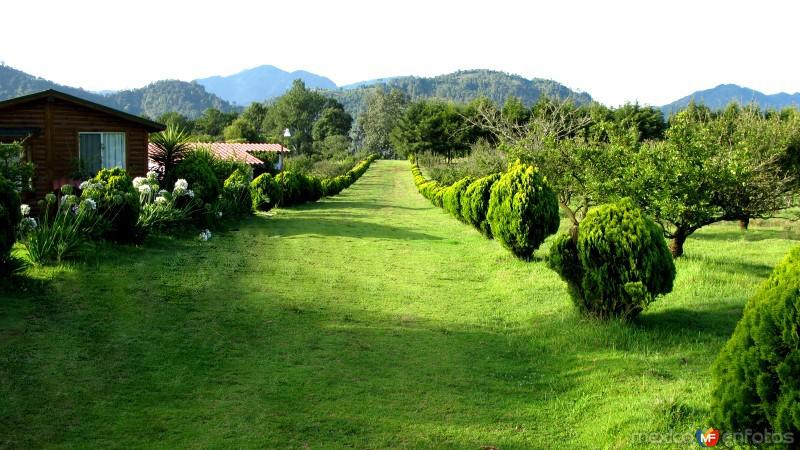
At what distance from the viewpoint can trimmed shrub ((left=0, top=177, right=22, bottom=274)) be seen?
6938 millimetres

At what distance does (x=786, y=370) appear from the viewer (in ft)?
11.1

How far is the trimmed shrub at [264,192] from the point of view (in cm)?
1953

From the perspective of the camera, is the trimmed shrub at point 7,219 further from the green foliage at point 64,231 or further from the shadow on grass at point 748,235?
the shadow on grass at point 748,235

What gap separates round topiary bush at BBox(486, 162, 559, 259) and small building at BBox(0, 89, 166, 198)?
31.8 feet

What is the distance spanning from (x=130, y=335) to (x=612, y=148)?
330 inches

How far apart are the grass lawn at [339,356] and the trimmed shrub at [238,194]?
560 centimetres

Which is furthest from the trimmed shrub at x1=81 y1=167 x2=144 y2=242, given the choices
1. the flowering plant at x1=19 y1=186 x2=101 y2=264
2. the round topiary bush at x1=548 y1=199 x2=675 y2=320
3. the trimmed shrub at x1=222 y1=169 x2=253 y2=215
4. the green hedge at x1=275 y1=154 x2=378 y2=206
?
the green hedge at x1=275 y1=154 x2=378 y2=206

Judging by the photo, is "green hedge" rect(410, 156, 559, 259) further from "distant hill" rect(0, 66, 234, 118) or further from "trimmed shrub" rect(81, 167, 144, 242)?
"distant hill" rect(0, 66, 234, 118)

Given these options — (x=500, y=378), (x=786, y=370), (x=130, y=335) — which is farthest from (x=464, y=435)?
(x=130, y=335)

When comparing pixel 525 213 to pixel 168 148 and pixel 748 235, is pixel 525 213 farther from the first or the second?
pixel 168 148

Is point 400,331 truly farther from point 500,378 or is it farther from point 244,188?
point 244,188

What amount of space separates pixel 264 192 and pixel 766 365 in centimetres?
1780

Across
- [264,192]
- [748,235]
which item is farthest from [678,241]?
[264,192]

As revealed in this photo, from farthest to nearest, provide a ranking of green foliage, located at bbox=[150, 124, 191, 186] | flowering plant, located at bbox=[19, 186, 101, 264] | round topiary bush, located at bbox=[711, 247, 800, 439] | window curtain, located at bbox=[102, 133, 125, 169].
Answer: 1. green foliage, located at bbox=[150, 124, 191, 186]
2. window curtain, located at bbox=[102, 133, 125, 169]
3. flowering plant, located at bbox=[19, 186, 101, 264]
4. round topiary bush, located at bbox=[711, 247, 800, 439]
